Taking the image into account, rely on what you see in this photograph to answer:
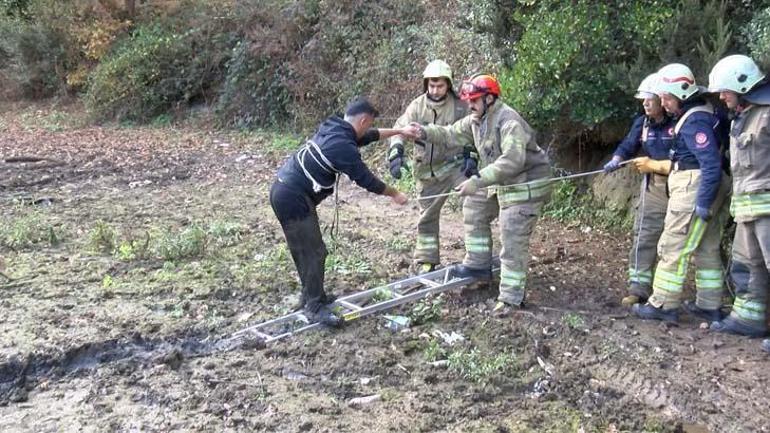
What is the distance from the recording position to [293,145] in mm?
14031

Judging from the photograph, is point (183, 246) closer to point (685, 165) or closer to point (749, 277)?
point (685, 165)

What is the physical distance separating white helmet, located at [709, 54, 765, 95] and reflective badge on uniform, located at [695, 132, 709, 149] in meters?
0.37

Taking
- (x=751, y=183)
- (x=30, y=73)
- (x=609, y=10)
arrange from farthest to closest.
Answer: (x=30, y=73), (x=609, y=10), (x=751, y=183)

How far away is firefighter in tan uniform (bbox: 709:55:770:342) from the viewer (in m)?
5.21

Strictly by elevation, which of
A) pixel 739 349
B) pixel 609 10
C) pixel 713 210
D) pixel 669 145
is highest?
pixel 609 10

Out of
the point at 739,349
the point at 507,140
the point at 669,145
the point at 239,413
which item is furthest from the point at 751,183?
the point at 239,413

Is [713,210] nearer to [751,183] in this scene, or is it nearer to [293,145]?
[751,183]

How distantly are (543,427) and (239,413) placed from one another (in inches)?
75.1

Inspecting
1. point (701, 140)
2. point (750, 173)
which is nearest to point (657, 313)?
point (750, 173)

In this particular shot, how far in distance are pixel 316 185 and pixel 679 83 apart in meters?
2.89

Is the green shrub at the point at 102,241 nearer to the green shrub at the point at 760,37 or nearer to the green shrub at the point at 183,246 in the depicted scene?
the green shrub at the point at 183,246

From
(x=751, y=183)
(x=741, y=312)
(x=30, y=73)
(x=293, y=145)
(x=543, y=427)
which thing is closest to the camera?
(x=543, y=427)

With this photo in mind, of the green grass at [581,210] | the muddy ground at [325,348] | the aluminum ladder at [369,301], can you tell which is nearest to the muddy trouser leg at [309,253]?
the aluminum ladder at [369,301]

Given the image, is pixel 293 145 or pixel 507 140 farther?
pixel 293 145
